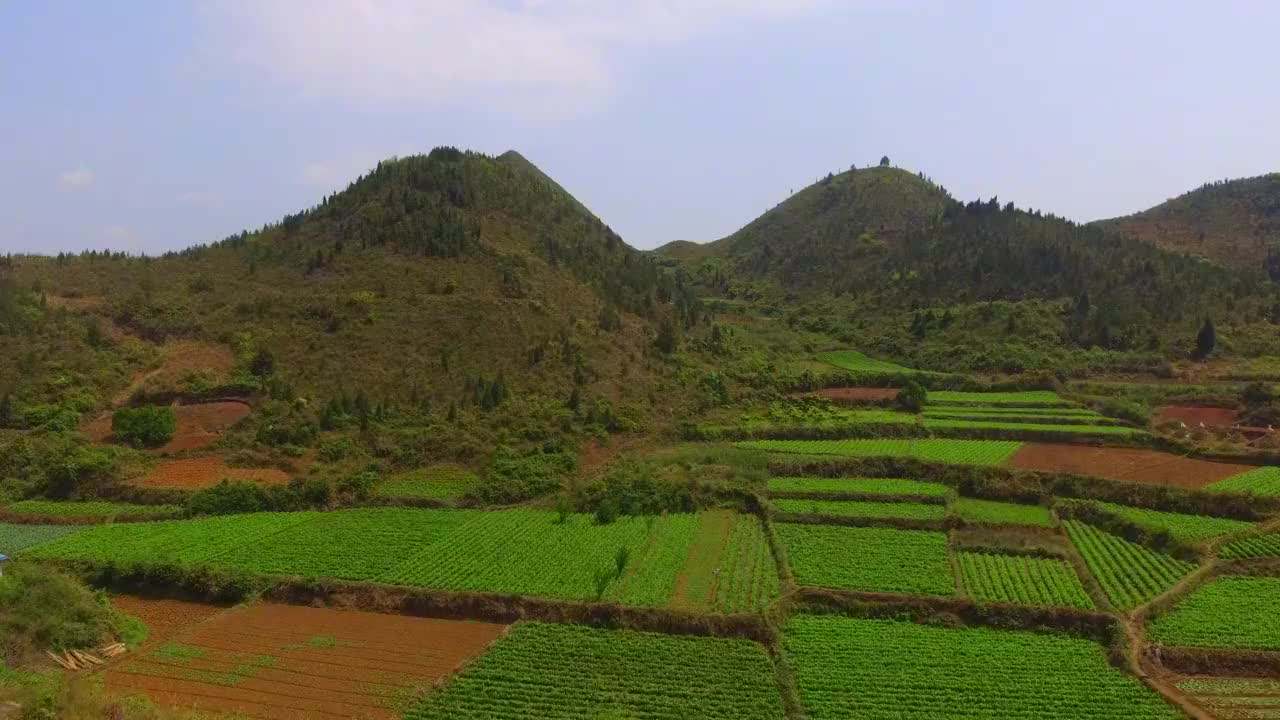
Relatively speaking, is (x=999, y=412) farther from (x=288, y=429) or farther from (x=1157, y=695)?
(x=288, y=429)

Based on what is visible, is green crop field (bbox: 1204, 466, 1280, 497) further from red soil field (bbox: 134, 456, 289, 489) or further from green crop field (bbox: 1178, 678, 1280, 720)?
red soil field (bbox: 134, 456, 289, 489)

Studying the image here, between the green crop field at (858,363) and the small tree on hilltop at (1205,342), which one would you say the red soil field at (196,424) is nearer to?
the green crop field at (858,363)

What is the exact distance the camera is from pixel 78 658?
99.6ft

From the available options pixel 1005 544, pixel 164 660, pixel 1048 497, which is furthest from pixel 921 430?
pixel 164 660

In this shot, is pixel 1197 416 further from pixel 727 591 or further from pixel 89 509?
pixel 89 509

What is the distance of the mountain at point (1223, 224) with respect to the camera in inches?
4633

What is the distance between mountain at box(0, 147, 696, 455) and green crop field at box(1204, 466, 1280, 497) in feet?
132

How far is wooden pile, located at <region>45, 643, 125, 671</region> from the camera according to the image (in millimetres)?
29859

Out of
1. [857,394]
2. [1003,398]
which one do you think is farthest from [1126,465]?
[857,394]

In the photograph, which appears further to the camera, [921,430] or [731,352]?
[731,352]

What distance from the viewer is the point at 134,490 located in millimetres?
50000

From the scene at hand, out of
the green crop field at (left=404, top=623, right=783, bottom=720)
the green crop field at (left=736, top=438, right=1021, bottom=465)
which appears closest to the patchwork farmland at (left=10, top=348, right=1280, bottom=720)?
the green crop field at (left=404, top=623, right=783, bottom=720)

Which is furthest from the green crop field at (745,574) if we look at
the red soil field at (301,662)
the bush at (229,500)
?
the bush at (229,500)

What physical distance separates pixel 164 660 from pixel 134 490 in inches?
905
